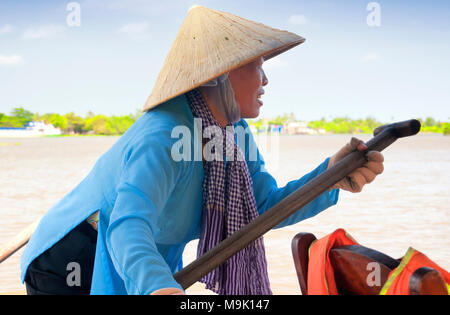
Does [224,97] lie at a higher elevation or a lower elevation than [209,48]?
lower

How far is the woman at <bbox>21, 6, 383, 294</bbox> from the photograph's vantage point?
1295mm

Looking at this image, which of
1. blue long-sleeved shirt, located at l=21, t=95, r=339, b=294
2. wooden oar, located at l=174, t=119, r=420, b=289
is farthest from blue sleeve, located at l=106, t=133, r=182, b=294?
wooden oar, located at l=174, t=119, r=420, b=289

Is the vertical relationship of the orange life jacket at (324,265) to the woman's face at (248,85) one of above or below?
below

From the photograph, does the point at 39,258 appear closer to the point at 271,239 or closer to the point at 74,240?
the point at 74,240

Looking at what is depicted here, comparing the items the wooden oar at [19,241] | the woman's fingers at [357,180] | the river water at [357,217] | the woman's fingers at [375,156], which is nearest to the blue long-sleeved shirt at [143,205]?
the woman's fingers at [357,180]

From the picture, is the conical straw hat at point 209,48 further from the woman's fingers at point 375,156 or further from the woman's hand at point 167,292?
the woman's hand at point 167,292

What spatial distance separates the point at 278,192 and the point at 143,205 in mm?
634

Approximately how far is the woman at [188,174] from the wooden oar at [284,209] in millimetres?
52

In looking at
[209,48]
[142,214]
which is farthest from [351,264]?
[209,48]

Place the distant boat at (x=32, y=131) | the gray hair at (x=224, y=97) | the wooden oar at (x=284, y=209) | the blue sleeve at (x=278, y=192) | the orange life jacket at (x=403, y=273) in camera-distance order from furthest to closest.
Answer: the distant boat at (x=32, y=131) < the blue sleeve at (x=278, y=192) < the gray hair at (x=224, y=97) < the wooden oar at (x=284, y=209) < the orange life jacket at (x=403, y=273)

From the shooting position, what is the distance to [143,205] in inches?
44.3

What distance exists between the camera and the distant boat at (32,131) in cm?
4324

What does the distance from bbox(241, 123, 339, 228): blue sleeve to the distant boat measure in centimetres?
4396

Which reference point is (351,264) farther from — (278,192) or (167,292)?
(278,192)
